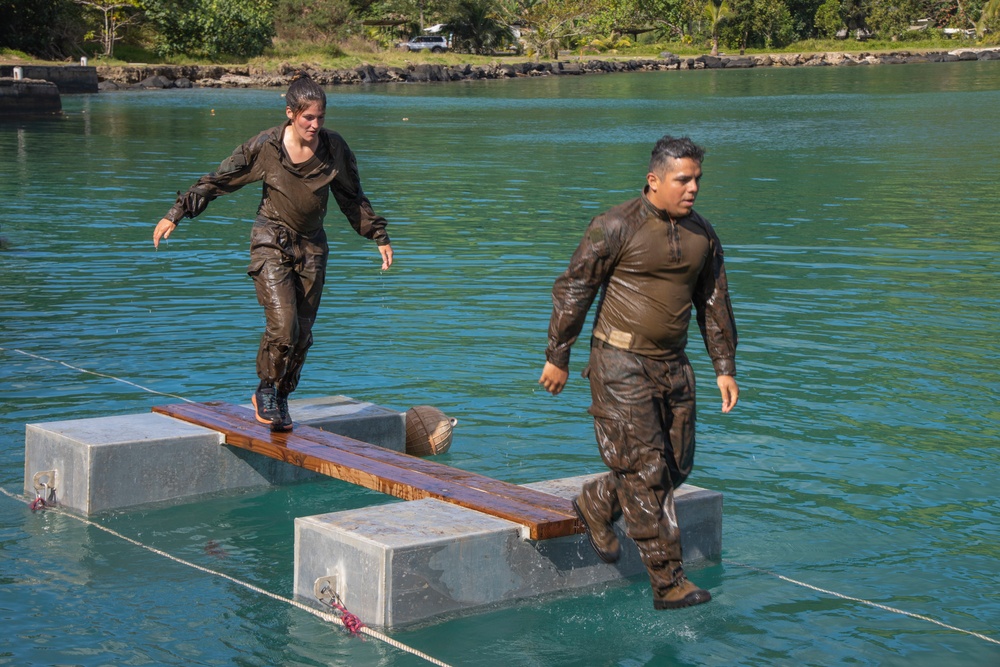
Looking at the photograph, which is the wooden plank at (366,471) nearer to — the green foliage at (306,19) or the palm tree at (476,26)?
the green foliage at (306,19)

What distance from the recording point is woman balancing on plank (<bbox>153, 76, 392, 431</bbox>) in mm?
7441

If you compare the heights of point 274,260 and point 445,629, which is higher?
point 274,260

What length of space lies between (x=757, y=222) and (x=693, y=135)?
17921 mm

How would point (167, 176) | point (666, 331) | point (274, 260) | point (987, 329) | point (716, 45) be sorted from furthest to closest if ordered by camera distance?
point (716, 45)
point (167, 176)
point (987, 329)
point (274, 260)
point (666, 331)

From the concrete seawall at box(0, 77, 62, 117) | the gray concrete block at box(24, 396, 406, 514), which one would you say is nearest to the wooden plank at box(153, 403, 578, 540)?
the gray concrete block at box(24, 396, 406, 514)

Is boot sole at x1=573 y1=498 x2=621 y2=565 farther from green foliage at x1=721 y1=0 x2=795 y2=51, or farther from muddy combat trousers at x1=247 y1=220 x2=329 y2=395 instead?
green foliage at x1=721 y1=0 x2=795 y2=51

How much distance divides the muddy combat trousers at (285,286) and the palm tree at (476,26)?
91.8 meters

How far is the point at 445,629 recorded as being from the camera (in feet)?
19.9

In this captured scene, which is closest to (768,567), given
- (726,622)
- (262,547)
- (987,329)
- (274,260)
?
(726,622)

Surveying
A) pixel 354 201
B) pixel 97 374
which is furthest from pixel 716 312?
pixel 97 374

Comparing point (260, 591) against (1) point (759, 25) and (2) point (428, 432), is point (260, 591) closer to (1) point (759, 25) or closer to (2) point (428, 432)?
(2) point (428, 432)

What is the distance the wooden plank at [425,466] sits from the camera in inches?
262

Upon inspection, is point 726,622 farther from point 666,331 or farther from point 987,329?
point 987,329

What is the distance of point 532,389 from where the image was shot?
10.6m
